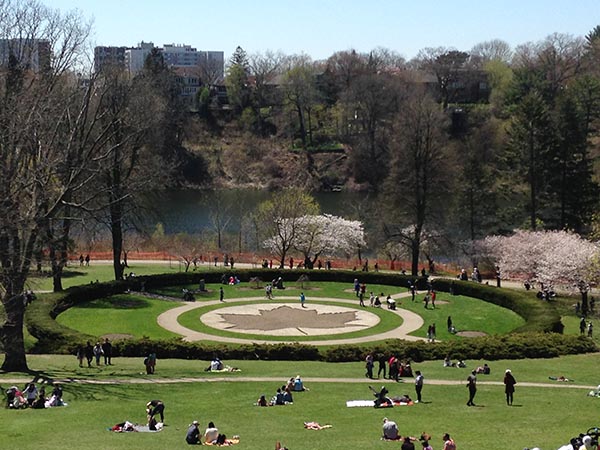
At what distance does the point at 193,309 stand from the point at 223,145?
362ft

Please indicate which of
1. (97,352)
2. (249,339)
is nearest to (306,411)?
(97,352)

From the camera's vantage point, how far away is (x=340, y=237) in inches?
3076

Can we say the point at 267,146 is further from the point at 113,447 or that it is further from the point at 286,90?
the point at 113,447

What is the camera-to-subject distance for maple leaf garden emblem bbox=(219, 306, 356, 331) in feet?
166

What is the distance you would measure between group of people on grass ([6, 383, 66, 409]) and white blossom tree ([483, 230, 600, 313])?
107 feet

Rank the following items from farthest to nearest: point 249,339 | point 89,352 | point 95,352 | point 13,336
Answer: point 249,339
point 95,352
point 89,352
point 13,336

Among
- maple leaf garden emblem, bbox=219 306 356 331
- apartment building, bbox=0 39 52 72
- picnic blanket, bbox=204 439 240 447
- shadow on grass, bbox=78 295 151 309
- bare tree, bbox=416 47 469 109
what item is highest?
bare tree, bbox=416 47 469 109

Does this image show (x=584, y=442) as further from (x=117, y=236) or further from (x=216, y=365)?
(x=117, y=236)

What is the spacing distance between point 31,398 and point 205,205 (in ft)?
301

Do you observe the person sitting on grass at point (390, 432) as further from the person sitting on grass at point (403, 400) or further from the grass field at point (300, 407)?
the person sitting on grass at point (403, 400)

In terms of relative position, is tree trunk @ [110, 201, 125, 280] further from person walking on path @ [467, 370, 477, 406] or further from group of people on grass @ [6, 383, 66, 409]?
person walking on path @ [467, 370, 477, 406]

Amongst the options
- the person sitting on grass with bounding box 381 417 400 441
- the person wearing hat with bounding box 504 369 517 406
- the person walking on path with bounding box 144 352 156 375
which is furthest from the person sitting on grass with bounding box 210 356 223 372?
the person sitting on grass with bounding box 381 417 400 441

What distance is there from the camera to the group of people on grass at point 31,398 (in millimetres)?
30125

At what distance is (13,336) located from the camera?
36.4 meters
